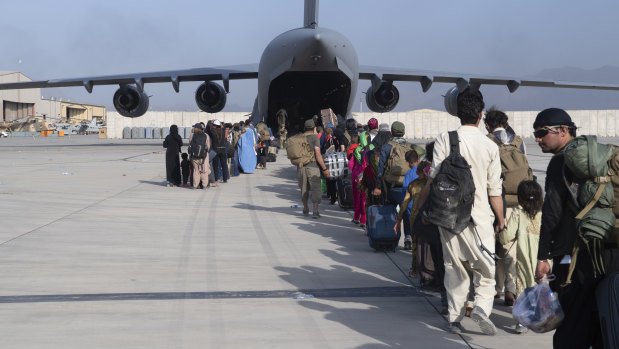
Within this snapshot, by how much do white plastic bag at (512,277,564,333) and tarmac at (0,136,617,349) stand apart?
1.01 m

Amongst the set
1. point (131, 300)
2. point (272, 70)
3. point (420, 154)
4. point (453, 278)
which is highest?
point (272, 70)

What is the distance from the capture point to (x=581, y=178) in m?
3.39

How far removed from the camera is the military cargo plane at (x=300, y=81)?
61.5ft

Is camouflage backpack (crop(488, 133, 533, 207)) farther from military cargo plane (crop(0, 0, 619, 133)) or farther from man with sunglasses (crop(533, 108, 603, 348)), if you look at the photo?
military cargo plane (crop(0, 0, 619, 133))

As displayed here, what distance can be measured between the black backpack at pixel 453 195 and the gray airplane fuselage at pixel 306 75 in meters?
14.0

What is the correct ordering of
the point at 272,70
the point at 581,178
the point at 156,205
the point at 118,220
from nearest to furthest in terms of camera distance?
1. the point at 581,178
2. the point at 118,220
3. the point at 156,205
4. the point at 272,70

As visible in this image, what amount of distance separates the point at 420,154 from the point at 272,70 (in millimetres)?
12707

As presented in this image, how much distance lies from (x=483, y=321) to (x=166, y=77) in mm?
24475

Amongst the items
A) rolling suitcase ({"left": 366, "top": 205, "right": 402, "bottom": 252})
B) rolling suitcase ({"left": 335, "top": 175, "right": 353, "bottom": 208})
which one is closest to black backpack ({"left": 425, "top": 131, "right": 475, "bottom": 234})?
rolling suitcase ({"left": 366, "top": 205, "right": 402, "bottom": 252})

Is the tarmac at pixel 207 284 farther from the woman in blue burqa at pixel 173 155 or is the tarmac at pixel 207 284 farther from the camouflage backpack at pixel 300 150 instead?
the woman in blue burqa at pixel 173 155

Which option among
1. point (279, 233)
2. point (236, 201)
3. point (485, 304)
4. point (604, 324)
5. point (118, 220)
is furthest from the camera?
point (236, 201)

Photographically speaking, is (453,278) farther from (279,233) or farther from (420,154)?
(279,233)

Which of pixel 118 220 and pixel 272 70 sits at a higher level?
pixel 272 70

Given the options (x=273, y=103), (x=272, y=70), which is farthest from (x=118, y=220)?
(x=273, y=103)
